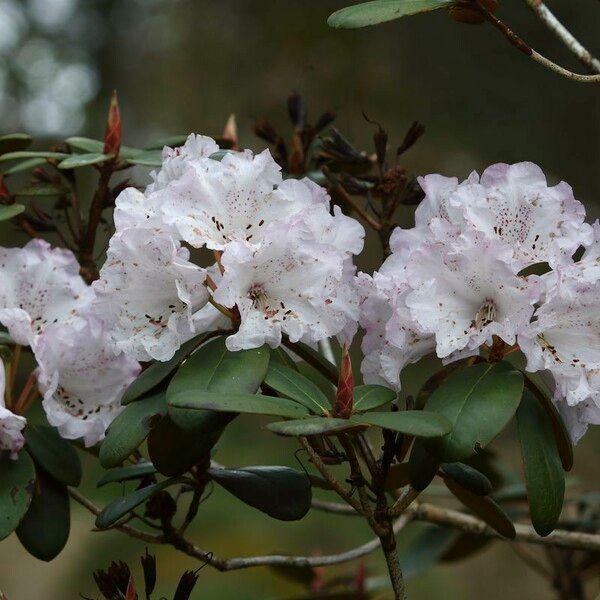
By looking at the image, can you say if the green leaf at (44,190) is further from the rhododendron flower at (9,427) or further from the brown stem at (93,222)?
the rhododendron flower at (9,427)


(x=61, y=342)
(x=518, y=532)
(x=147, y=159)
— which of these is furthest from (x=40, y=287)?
(x=518, y=532)

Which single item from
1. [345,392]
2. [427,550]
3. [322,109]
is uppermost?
[345,392]

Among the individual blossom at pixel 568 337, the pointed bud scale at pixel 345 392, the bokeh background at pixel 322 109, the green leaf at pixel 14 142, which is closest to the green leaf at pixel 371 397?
the pointed bud scale at pixel 345 392

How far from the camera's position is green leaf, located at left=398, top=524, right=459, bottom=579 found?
1579 mm

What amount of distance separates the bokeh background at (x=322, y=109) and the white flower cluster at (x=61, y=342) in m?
1.70

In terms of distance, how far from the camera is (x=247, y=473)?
1.01m

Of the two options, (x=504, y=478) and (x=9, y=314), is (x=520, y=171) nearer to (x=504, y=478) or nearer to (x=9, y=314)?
(x=9, y=314)

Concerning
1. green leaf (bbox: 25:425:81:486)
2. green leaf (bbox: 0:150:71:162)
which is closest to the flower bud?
green leaf (bbox: 0:150:71:162)

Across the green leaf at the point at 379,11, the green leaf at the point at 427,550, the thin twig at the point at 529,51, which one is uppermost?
the green leaf at the point at 379,11

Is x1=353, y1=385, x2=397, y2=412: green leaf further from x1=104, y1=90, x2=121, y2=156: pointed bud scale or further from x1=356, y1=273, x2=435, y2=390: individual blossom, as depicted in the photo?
x1=104, y1=90, x2=121, y2=156: pointed bud scale

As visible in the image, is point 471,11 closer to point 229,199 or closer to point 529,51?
point 529,51

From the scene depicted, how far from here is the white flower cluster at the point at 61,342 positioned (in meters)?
0.99

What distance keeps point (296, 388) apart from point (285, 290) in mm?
90

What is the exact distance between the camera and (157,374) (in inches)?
33.6
